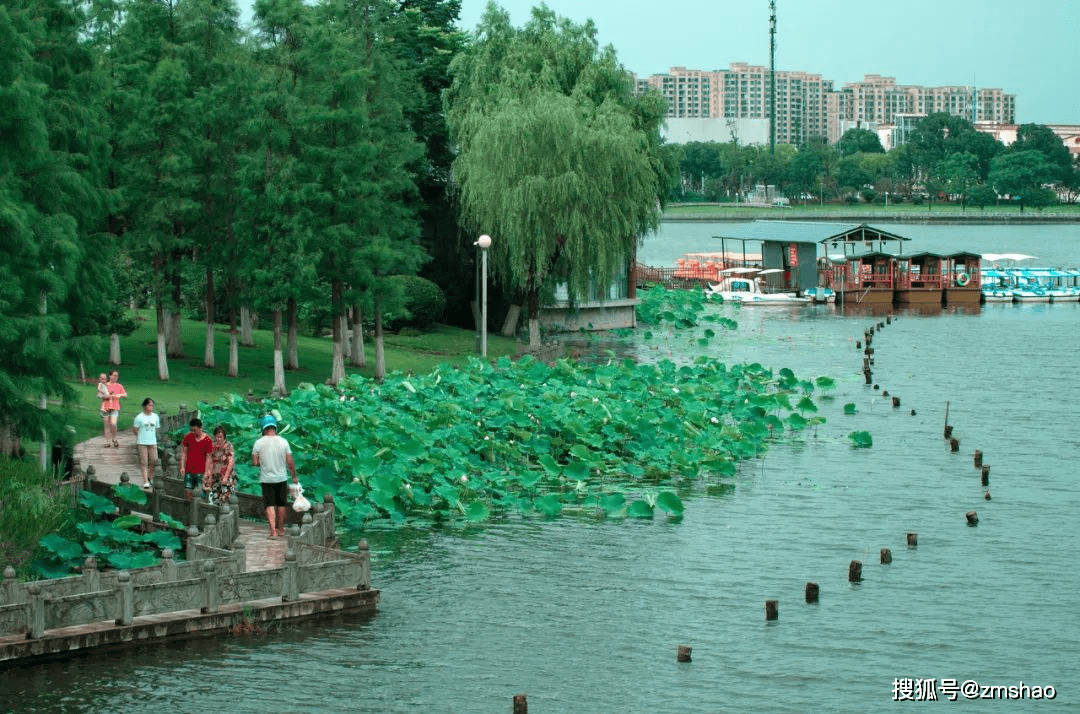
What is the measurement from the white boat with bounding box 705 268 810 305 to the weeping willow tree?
30809 mm

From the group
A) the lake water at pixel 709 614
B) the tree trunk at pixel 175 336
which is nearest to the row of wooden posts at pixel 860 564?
the lake water at pixel 709 614

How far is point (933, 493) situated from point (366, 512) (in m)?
13.6

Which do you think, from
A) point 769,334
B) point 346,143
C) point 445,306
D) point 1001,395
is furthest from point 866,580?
point 769,334

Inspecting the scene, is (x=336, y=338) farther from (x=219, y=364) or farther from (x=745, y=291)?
(x=745, y=291)

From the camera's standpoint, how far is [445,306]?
66312 millimetres

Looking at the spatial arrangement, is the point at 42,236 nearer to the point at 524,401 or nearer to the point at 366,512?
the point at 366,512

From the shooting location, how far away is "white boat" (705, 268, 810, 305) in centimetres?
9600

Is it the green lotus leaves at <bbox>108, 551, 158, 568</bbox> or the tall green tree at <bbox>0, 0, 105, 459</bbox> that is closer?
the green lotus leaves at <bbox>108, 551, 158, 568</bbox>

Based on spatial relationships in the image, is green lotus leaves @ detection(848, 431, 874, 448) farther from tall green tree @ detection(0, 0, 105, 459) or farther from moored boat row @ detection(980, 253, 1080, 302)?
moored boat row @ detection(980, 253, 1080, 302)

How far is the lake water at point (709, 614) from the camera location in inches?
787

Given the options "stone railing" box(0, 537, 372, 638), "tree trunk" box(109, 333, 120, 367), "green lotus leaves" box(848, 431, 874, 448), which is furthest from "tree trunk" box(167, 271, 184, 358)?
"stone railing" box(0, 537, 372, 638)

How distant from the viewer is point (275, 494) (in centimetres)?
2548

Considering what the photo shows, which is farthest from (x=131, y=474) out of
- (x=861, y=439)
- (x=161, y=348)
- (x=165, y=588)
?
(x=861, y=439)

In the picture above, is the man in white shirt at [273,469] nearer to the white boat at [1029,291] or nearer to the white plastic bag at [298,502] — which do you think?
the white plastic bag at [298,502]
